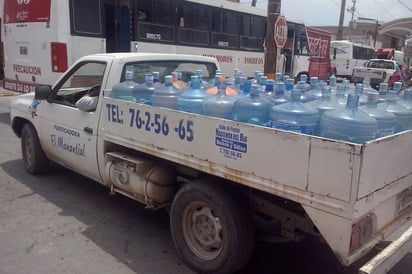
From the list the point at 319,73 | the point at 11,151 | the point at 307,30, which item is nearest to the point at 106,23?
the point at 11,151

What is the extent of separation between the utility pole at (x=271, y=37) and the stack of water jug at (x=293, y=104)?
4421 millimetres

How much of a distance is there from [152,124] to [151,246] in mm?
1149

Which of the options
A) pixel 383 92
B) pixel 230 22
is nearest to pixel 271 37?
pixel 230 22

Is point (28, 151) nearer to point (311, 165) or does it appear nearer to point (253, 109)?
point (253, 109)

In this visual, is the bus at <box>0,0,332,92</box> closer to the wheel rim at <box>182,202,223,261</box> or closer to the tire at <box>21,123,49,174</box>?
the tire at <box>21,123,49,174</box>

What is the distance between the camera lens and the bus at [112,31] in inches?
347

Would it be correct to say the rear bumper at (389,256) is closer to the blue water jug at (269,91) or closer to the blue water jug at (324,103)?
the blue water jug at (324,103)

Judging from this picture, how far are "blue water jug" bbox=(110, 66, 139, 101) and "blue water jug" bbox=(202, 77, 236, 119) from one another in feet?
3.16

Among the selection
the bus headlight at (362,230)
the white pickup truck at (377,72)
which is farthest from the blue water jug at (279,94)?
the white pickup truck at (377,72)

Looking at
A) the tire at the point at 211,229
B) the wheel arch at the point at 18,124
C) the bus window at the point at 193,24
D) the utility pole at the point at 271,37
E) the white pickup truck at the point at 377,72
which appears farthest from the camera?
the white pickup truck at the point at 377,72

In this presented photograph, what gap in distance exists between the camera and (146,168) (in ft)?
12.4

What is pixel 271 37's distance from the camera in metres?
8.20

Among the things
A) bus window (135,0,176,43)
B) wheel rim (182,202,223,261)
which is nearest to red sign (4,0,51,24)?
bus window (135,0,176,43)

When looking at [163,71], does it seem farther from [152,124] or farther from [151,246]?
[151,246]
